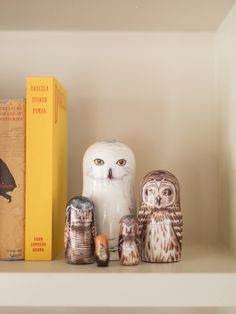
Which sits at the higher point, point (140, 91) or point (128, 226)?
point (140, 91)

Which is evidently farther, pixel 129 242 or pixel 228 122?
pixel 228 122

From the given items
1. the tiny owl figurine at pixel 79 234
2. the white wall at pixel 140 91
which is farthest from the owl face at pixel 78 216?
the white wall at pixel 140 91

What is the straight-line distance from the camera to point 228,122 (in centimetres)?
78

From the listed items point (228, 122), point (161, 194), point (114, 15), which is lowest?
point (161, 194)

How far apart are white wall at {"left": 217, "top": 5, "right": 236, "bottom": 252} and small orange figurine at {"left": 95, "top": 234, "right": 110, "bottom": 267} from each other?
216mm

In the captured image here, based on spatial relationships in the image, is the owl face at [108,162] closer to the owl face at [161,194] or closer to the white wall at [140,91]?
the owl face at [161,194]

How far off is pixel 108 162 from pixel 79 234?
11 centimetres

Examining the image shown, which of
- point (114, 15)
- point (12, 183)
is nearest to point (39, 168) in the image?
point (12, 183)

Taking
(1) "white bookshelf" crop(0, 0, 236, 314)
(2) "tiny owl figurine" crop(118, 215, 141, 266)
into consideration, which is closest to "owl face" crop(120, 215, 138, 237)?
(2) "tiny owl figurine" crop(118, 215, 141, 266)

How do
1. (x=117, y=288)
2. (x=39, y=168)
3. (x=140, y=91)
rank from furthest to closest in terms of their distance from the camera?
(x=140, y=91)
(x=39, y=168)
(x=117, y=288)

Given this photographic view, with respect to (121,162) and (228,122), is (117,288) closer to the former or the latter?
(121,162)

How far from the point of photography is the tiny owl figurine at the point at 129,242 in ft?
2.10

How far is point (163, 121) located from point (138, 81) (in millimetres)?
81

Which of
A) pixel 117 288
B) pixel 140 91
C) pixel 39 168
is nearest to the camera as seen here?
pixel 117 288
